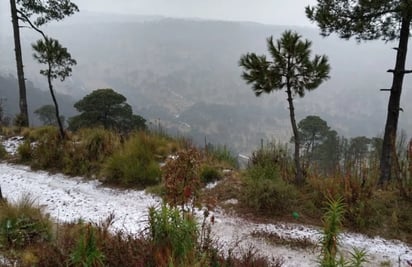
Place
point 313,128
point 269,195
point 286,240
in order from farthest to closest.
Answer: point 313,128 → point 269,195 → point 286,240

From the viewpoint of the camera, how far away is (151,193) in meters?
6.30

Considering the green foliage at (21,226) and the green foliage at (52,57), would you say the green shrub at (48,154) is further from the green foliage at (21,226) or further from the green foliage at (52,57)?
the green foliage at (21,226)

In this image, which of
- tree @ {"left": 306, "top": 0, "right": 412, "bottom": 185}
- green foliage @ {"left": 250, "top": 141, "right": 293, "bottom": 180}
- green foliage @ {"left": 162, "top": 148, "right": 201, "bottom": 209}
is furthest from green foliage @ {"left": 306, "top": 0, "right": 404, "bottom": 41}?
green foliage @ {"left": 162, "top": 148, "right": 201, "bottom": 209}

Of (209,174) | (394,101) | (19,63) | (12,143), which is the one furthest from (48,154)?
(394,101)

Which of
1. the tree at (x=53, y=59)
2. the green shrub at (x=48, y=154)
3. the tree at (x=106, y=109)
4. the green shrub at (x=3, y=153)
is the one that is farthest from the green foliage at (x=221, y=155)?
the tree at (x=106, y=109)

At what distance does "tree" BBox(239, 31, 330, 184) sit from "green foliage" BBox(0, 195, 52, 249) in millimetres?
4062

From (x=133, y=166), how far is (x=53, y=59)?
455cm

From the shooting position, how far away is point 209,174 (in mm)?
6922

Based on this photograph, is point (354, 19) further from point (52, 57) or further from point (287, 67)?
point (52, 57)

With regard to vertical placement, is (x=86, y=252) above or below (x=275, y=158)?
above

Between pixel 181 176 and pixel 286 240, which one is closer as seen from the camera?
pixel 181 176

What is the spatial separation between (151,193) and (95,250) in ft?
11.5

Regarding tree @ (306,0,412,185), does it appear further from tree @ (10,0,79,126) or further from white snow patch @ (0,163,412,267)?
tree @ (10,0,79,126)

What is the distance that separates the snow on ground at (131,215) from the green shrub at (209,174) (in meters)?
1.19
